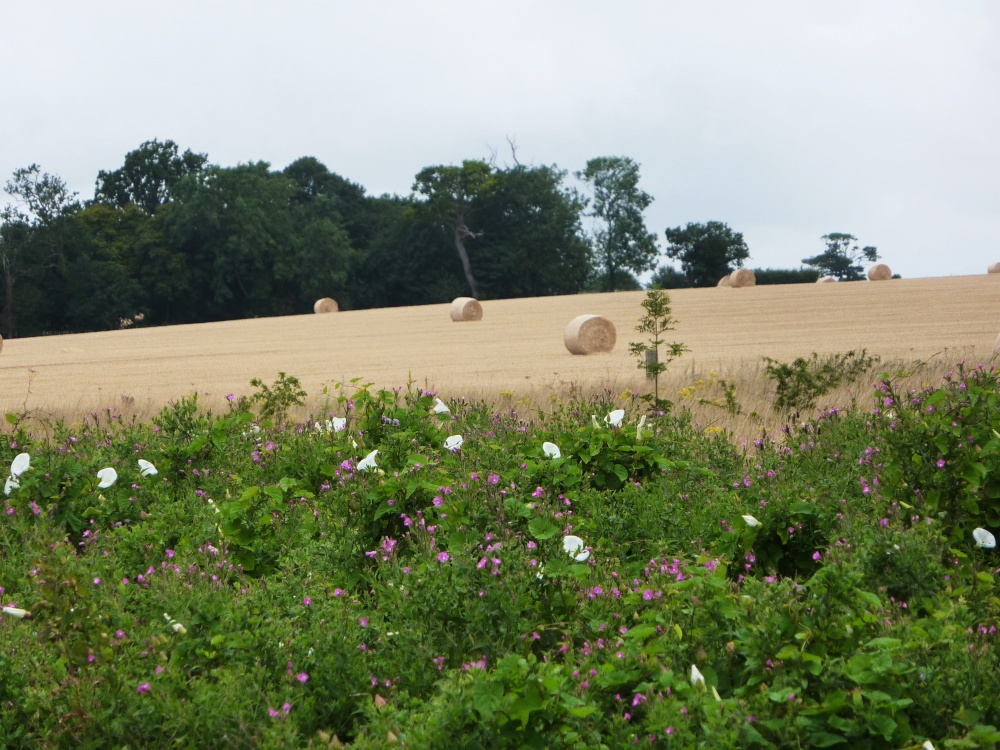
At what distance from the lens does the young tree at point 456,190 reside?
6444cm

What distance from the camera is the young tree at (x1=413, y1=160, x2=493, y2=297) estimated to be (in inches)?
2537

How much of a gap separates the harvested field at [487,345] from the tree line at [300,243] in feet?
51.5

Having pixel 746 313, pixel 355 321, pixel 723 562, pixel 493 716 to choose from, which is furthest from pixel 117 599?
pixel 355 321

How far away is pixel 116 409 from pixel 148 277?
156 ft

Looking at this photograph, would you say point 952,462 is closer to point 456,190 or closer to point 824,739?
point 824,739

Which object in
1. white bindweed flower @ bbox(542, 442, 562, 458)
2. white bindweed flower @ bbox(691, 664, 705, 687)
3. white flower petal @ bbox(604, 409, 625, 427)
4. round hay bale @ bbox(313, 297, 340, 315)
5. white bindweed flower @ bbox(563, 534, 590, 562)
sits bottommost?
white bindweed flower @ bbox(691, 664, 705, 687)

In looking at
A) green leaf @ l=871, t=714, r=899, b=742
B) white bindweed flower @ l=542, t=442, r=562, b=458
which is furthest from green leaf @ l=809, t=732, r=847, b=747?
white bindweed flower @ l=542, t=442, r=562, b=458

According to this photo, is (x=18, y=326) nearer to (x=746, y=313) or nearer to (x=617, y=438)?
(x=746, y=313)

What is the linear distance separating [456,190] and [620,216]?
1439cm

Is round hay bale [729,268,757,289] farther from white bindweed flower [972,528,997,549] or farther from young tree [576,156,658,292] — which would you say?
white bindweed flower [972,528,997,549]

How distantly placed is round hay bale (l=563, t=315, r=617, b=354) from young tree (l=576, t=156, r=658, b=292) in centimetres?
4938

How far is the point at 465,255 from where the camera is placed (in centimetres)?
6356

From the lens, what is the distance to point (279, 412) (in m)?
9.62

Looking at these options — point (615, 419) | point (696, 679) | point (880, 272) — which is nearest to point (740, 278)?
point (880, 272)
